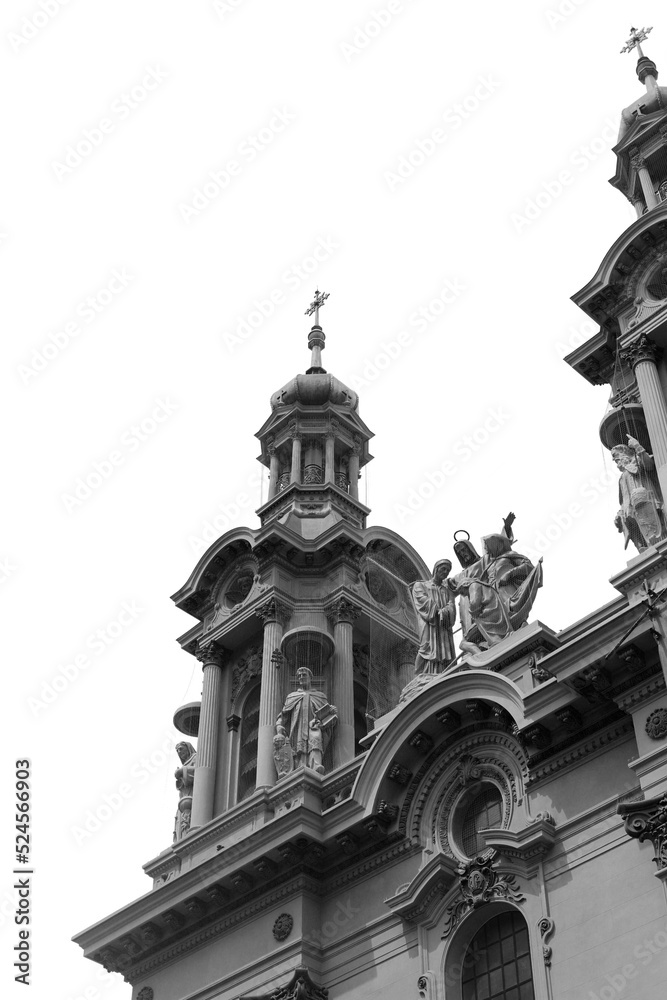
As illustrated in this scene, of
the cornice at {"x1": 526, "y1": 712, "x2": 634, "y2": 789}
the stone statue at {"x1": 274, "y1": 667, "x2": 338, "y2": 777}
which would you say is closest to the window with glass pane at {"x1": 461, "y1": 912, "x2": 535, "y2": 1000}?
the cornice at {"x1": 526, "y1": 712, "x2": 634, "y2": 789}

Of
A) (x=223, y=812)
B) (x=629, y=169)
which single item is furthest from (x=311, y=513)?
(x=629, y=169)

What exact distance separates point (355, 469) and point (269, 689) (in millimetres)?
9235

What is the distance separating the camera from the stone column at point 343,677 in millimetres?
29906

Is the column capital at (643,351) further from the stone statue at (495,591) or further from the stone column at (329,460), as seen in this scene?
the stone column at (329,460)

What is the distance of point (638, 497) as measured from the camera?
2308cm

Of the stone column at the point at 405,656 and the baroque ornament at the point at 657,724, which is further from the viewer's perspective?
the stone column at the point at 405,656

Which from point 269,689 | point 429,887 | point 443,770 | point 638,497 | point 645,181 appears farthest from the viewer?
point 269,689

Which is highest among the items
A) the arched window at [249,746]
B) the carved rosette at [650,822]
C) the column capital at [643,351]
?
the column capital at [643,351]

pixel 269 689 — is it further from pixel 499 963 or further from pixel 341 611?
pixel 499 963

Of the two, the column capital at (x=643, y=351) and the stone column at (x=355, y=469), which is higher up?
the stone column at (x=355, y=469)

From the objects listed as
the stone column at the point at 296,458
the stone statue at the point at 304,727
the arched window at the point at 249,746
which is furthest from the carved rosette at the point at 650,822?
the stone column at the point at 296,458

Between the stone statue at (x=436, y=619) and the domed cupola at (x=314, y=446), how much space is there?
28.3 feet

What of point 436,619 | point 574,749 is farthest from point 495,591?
point 574,749

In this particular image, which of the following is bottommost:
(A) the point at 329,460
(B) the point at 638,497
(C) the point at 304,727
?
(B) the point at 638,497
